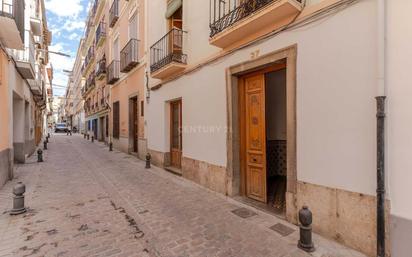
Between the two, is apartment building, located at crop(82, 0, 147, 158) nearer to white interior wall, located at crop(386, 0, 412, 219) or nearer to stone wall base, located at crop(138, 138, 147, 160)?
stone wall base, located at crop(138, 138, 147, 160)

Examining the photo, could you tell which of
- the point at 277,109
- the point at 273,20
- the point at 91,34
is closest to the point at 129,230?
the point at 273,20

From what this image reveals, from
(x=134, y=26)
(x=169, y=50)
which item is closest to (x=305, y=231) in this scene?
(x=169, y=50)

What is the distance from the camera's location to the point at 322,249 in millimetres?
3082

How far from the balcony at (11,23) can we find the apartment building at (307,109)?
13.8 ft

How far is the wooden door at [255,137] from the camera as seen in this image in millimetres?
4836

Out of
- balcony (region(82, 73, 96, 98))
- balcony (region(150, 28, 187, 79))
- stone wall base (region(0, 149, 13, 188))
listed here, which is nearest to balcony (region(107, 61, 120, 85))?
balcony (region(150, 28, 187, 79))

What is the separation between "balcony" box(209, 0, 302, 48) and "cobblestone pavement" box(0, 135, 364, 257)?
341cm

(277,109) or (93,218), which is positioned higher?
(277,109)

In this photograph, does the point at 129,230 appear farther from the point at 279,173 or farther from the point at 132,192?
the point at 279,173

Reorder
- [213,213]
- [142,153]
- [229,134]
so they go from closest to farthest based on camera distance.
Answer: [213,213]
[229,134]
[142,153]

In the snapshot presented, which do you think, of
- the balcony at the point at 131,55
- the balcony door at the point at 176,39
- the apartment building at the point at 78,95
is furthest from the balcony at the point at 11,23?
the apartment building at the point at 78,95

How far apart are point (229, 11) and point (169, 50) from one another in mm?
3385

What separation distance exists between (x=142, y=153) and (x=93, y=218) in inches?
267

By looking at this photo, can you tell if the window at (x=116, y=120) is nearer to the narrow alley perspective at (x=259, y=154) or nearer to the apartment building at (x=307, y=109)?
the narrow alley perspective at (x=259, y=154)
